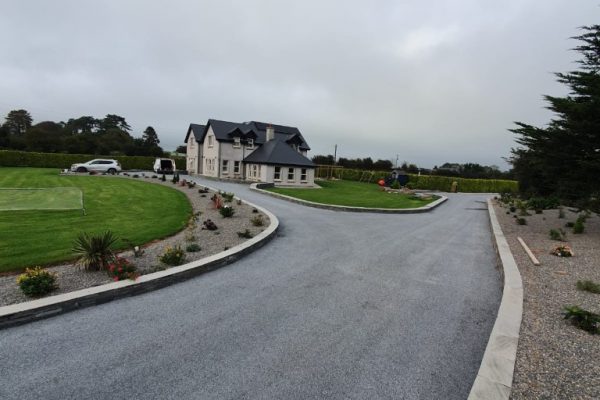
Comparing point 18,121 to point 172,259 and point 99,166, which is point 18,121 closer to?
point 99,166

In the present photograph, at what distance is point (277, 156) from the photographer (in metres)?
33.8

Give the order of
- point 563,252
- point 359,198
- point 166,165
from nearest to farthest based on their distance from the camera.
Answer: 1. point 563,252
2. point 359,198
3. point 166,165

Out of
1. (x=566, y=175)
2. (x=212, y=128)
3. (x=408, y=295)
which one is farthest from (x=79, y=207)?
(x=212, y=128)

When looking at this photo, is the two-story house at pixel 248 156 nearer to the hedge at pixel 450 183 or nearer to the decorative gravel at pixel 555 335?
the hedge at pixel 450 183

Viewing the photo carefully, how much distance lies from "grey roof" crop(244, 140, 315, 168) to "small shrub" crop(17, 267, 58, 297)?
89.1 feet

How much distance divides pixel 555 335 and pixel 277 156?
99.5ft

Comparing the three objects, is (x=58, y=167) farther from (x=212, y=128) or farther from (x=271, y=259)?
(x=271, y=259)

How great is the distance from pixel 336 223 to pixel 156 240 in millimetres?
7619

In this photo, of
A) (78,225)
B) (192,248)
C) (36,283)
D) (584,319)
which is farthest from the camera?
(78,225)

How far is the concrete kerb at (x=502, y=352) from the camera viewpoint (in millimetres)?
3572

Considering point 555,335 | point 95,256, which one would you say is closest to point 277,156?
point 95,256

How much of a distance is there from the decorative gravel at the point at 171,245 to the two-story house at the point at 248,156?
17.6 metres

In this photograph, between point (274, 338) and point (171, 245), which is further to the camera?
point (171, 245)

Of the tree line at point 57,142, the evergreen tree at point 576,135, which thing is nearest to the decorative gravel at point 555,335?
the evergreen tree at point 576,135
